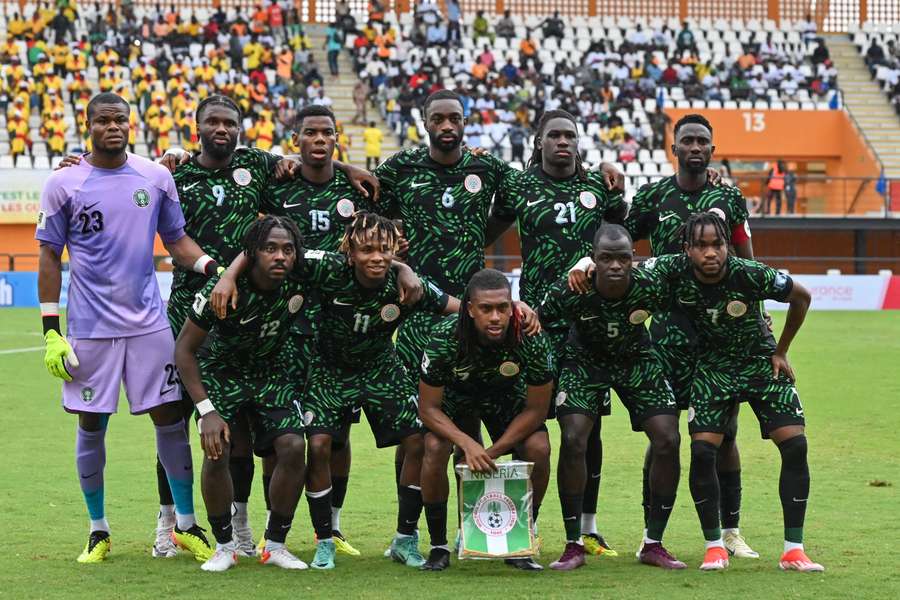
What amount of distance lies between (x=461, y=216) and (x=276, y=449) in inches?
67.3

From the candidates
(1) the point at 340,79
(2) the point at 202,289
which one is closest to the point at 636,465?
(2) the point at 202,289

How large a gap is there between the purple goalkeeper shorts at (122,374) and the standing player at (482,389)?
136cm

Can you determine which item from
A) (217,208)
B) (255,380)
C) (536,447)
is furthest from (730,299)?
(217,208)

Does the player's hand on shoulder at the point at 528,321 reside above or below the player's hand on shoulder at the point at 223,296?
below

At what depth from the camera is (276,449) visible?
270 inches

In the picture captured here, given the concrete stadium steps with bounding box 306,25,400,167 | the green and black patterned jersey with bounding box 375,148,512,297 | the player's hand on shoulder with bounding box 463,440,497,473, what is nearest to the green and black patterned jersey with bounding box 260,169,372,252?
the green and black patterned jersey with bounding box 375,148,512,297

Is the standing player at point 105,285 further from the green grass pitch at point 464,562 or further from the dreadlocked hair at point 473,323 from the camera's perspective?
the dreadlocked hair at point 473,323

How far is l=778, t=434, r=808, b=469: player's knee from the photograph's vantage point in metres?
6.86

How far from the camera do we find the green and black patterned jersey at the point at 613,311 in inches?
275

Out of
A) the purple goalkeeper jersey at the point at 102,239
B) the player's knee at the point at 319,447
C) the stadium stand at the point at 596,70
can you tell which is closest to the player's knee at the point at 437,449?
the player's knee at the point at 319,447

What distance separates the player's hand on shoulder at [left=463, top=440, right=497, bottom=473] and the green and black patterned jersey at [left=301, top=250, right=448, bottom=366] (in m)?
0.77

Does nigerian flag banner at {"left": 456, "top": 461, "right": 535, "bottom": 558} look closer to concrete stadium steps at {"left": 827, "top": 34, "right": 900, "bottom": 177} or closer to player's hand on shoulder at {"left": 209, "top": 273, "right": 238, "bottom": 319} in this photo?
player's hand on shoulder at {"left": 209, "top": 273, "right": 238, "bottom": 319}

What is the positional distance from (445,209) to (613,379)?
1.36 metres

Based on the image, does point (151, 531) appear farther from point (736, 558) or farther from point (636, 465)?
point (636, 465)
